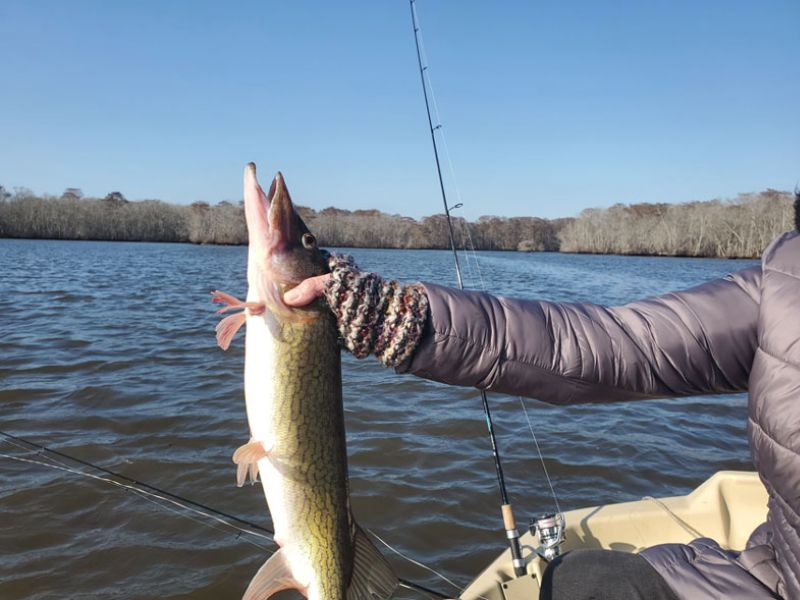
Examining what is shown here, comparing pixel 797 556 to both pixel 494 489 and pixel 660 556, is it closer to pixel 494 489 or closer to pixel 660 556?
pixel 660 556

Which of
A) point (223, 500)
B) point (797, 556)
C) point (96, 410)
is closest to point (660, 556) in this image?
point (797, 556)

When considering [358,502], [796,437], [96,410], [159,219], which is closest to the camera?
[796,437]

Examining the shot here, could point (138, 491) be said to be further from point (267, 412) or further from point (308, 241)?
point (308, 241)

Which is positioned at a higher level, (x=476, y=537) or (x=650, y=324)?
(x=650, y=324)

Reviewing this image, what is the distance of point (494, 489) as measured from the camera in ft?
17.1

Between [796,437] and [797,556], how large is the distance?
1.20 feet

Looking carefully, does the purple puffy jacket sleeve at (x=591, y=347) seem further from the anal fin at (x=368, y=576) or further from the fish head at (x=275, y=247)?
the anal fin at (x=368, y=576)

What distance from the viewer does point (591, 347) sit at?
186cm

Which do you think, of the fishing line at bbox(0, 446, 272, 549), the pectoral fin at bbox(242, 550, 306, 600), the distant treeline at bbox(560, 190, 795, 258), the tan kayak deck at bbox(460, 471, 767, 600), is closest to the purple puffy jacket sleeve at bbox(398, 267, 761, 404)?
the pectoral fin at bbox(242, 550, 306, 600)

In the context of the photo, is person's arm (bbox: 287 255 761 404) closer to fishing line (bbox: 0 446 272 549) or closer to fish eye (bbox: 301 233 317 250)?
fish eye (bbox: 301 233 317 250)

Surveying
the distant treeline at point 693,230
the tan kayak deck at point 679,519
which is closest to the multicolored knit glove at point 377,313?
the tan kayak deck at point 679,519

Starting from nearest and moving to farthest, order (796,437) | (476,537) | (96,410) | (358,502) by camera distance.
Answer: (796,437) < (476,537) < (358,502) < (96,410)

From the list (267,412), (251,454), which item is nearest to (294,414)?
(267,412)

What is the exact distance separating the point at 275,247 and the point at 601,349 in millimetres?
1171
